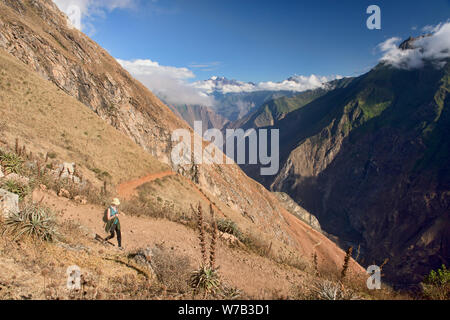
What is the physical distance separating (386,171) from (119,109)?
103982 millimetres

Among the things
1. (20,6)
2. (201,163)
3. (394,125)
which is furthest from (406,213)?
(20,6)

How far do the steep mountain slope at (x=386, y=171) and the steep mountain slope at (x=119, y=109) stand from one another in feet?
136

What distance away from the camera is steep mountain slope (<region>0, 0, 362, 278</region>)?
26.0 meters

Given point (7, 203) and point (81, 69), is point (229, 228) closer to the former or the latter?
point (7, 203)

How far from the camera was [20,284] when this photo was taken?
4.31m

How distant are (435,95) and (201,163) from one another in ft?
406

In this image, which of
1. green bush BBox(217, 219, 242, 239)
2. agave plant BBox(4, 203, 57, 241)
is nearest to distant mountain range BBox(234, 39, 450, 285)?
A: green bush BBox(217, 219, 242, 239)

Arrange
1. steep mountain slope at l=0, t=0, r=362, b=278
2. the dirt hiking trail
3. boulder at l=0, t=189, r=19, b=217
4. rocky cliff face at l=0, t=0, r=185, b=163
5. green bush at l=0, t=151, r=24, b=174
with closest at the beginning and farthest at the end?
boulder at l=0, t=189, r=19, b=217
green bush at l=0, t=151, r=24, b=174
the dirt hiking trail
steep mountain slope at l=0, t=0, r=362, b=278
rocky cliff face at l=0, t=0, r=185, b=163

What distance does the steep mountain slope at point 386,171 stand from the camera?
6838cm

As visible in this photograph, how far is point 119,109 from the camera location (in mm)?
36219

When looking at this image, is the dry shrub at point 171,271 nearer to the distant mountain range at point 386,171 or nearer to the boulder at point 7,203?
the boulder at point 7,203

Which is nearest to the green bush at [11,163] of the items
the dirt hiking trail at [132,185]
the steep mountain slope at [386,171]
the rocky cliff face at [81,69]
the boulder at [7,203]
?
the boulder at [7,203]

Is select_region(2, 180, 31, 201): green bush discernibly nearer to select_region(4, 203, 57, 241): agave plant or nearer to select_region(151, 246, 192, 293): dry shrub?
select_region(4, 203, 57, 241): agave plant

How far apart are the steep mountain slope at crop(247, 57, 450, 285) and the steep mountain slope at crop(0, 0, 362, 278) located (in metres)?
41.6
